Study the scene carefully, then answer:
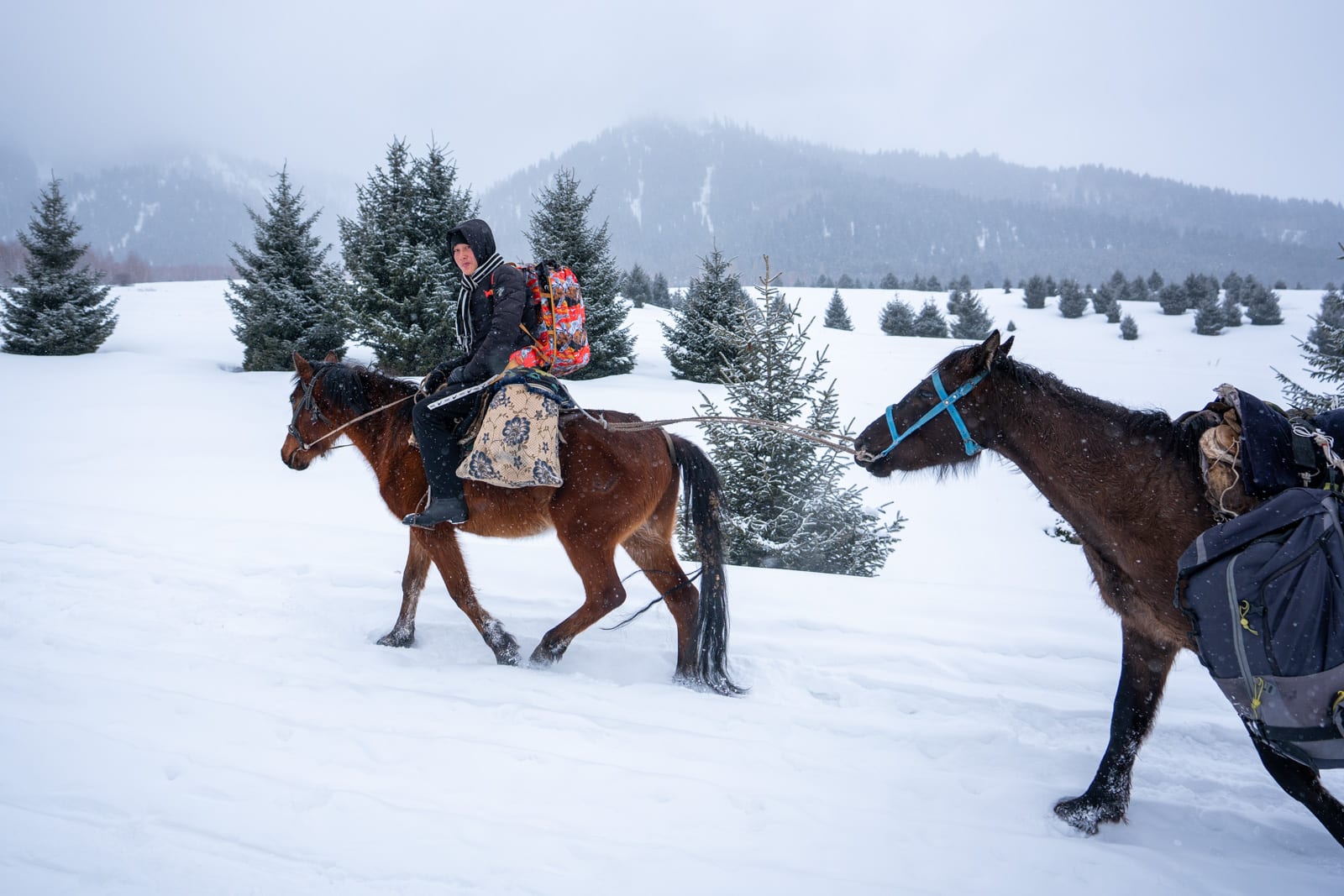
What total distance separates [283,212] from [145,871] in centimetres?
1746

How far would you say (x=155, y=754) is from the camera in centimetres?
291

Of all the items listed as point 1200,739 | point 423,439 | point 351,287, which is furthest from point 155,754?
point 351,287

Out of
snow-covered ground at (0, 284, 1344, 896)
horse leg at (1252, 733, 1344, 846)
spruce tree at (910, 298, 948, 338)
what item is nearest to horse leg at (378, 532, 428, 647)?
snow-covered ground at (0, 284, 1344, 896)

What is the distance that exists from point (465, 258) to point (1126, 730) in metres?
4.48

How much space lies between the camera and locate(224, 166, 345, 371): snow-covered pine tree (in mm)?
15766

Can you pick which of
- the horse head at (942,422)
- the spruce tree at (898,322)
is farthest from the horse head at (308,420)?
the spruce tree at (898,322)

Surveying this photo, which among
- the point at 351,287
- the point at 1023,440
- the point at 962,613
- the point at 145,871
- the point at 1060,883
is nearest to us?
the point at 145,871

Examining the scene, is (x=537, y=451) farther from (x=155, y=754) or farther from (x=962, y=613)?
(x=962, y=613)

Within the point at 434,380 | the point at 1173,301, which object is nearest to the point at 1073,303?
the point at 1173,301

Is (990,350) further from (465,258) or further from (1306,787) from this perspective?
(465,258)

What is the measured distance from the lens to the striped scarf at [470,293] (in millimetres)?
4195

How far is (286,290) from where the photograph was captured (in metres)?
15.7

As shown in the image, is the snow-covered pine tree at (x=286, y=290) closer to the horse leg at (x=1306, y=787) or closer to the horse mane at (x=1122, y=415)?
the horse mane at (x=1122, y=415)

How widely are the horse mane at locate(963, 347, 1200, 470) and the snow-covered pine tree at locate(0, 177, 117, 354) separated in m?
21.4
